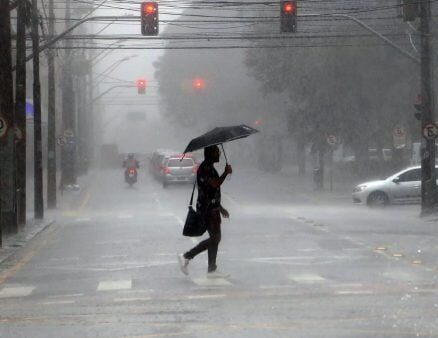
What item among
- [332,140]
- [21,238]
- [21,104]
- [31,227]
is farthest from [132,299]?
[332,140]

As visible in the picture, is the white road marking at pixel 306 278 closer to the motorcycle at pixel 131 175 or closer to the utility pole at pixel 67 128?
the utility pole at pixel 67 128

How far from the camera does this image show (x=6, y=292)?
1477 centimetres

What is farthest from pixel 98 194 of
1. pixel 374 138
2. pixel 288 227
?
pixel 288 227

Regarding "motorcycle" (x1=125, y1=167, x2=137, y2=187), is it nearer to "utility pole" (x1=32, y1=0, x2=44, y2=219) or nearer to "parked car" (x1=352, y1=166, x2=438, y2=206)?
"parked car" (x1=352, y1=166, x2=438, y2=206)

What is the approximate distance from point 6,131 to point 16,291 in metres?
9.94

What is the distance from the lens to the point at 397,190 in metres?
38.8

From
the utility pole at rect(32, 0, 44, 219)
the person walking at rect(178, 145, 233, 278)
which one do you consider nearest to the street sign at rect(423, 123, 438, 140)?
the utility pole at rect(32, 0, 44, 219)

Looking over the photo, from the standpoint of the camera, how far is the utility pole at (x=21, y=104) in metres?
27.7

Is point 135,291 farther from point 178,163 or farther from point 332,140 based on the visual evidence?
point 178,163

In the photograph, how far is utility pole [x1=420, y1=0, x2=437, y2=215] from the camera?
1250 inches

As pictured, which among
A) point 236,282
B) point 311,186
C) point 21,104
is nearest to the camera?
point 236,282

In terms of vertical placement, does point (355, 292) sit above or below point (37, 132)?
below

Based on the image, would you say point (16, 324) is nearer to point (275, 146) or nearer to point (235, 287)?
point (235, 287)

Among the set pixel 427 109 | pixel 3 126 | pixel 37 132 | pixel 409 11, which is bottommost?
pixel 37 132
